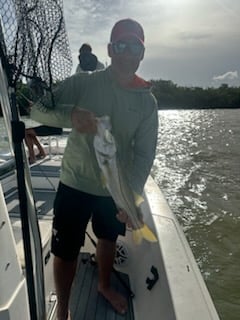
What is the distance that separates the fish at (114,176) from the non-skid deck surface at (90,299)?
2.88 feet

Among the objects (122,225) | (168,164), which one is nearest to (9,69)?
(122,225)

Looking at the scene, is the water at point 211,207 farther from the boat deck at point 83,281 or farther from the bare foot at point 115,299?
the bare foot at point 115,299

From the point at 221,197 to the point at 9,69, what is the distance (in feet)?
24.1

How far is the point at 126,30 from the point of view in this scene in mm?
1931

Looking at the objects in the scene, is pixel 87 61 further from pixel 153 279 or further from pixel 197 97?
pixel 197 97

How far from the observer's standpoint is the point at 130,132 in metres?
2.07

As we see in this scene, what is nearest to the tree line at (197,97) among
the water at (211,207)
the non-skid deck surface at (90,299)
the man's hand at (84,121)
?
the water at (211,207)

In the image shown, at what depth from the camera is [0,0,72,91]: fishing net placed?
56.0 inches

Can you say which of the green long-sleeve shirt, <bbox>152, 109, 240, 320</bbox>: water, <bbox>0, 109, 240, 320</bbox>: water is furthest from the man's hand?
<bbox>152, 109, 240, 320</bbox>: water

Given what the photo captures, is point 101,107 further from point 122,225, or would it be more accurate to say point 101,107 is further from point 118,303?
point 118,303

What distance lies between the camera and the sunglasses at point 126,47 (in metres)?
1.92

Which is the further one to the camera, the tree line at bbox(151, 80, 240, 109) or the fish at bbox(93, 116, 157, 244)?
the tree line at bbox(151, 80, 240, 109)

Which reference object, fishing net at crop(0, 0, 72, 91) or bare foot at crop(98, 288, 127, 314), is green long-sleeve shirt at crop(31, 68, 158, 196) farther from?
bare foot at crop(98, 288, 127, 314)

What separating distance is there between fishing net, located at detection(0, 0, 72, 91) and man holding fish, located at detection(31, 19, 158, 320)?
0.23 metres
